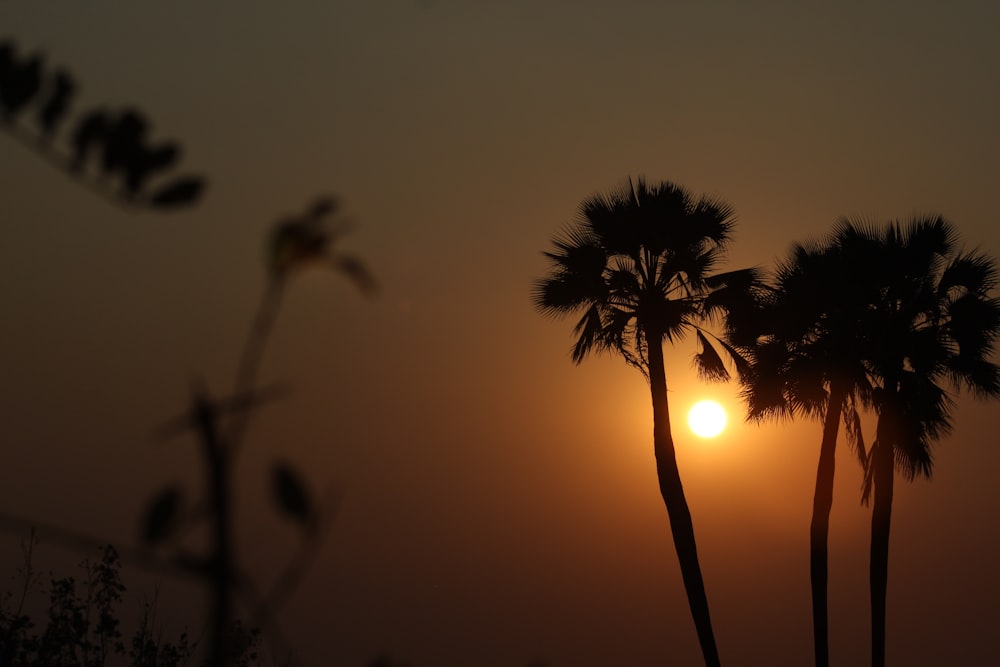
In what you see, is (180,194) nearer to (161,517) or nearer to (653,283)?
(161,517)

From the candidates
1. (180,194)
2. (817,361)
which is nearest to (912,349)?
(817,361)

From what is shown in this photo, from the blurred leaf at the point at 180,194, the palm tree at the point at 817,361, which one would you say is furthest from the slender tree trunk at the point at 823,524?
the blurred leaf at the point at 180,194

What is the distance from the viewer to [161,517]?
1.96m

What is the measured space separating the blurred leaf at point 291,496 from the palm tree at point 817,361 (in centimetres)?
2395

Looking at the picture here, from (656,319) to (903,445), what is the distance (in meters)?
5.55

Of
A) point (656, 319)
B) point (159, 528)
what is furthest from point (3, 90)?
point (656, 319)

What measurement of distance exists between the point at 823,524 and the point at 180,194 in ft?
81.8

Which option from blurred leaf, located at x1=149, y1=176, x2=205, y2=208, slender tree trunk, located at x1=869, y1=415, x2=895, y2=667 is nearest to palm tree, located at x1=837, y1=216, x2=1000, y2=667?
slender tree trunk, located at x1=869, y1=415, x2=895, y2=667

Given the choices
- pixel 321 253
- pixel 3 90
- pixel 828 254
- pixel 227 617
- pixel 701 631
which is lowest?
pixel 227 617

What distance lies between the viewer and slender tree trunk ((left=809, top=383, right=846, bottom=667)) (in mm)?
25359

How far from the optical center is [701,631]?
2500 centimetres

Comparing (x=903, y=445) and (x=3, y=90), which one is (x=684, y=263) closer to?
(x=903, y=445)

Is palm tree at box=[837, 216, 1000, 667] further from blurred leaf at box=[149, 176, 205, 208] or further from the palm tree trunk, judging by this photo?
blurred leaf at box=[149, 176, 205, 208]

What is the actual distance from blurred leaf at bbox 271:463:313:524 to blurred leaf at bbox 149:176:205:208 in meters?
0.56
